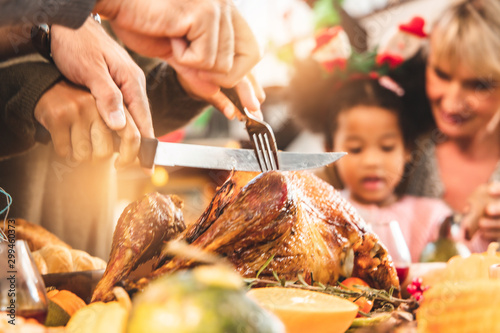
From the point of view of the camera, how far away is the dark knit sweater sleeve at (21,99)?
734 mm

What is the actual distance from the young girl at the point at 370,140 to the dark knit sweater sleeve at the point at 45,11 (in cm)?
174

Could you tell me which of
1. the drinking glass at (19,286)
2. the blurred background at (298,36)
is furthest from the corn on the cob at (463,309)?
the blurred background at (298,36)

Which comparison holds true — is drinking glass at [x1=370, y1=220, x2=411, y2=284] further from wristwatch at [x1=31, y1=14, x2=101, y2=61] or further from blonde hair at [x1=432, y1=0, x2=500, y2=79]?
blonde hair at [x1=432, y1=0, x2=500, y2=79]

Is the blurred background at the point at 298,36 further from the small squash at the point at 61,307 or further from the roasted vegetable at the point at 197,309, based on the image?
the roasted vegetable at the point at 197,309

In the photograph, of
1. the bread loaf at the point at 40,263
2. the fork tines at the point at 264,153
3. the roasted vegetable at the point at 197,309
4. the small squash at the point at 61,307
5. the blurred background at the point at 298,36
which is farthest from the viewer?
the blurred background at the point at 298,36

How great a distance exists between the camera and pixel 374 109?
6.94 ft

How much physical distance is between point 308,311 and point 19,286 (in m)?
0.30

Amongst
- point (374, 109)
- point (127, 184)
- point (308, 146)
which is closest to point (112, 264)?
point (127, 184)

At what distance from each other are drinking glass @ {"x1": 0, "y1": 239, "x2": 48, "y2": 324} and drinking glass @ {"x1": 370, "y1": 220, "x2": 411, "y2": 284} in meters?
0.74

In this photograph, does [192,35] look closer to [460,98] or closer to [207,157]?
[207,157]

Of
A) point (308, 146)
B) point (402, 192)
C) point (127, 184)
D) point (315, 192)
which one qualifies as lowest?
point (402, 192)

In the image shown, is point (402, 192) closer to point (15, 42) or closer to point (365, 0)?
point (365, 0)

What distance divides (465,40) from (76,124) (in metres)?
1.96

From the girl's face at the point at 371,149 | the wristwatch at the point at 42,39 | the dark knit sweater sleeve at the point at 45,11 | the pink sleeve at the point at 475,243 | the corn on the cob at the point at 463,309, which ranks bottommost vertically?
the pink sleeve at the point at 475,243
